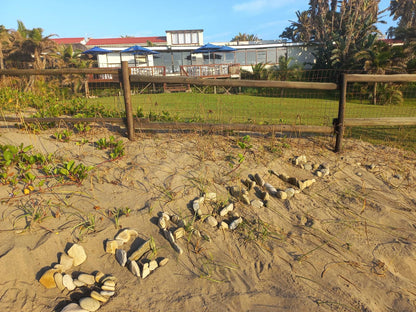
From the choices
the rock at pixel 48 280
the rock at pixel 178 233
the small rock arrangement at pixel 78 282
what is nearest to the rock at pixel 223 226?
the rock at pixel 178 233

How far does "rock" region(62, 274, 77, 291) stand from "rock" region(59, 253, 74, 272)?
0.39 feet

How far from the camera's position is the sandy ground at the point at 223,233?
95.1 inches

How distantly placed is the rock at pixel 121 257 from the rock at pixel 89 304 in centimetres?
42

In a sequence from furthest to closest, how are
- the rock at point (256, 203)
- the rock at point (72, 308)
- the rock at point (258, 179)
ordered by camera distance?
the rock at point (258, 179) < the rock at point (256, 203) < the rock at point (72, 308)

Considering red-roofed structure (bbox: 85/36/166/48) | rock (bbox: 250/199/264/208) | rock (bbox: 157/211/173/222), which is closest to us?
rock (bbox: 157/211/173/222)

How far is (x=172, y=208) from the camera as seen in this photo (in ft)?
11.1

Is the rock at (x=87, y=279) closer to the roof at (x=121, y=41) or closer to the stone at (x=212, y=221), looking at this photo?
the stone at (x=212, y=221)

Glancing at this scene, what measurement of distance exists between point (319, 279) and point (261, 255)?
52 centimetres

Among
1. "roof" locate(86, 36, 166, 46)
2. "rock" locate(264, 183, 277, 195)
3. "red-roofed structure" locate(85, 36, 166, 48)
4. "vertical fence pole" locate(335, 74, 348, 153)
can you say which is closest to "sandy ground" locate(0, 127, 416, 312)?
"rock" locate(264, 183, 277, 195)

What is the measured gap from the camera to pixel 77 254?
2.64m

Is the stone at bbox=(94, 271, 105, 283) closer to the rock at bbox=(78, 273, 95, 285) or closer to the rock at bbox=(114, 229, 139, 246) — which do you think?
the rock at bbox=(78, 273, 95, 285)

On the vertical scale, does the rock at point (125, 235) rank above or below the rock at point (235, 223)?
above

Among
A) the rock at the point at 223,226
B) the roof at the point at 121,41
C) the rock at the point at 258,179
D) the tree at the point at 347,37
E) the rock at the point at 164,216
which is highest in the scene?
the roof at the point at 121,41

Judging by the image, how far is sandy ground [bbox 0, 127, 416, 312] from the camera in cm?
242
